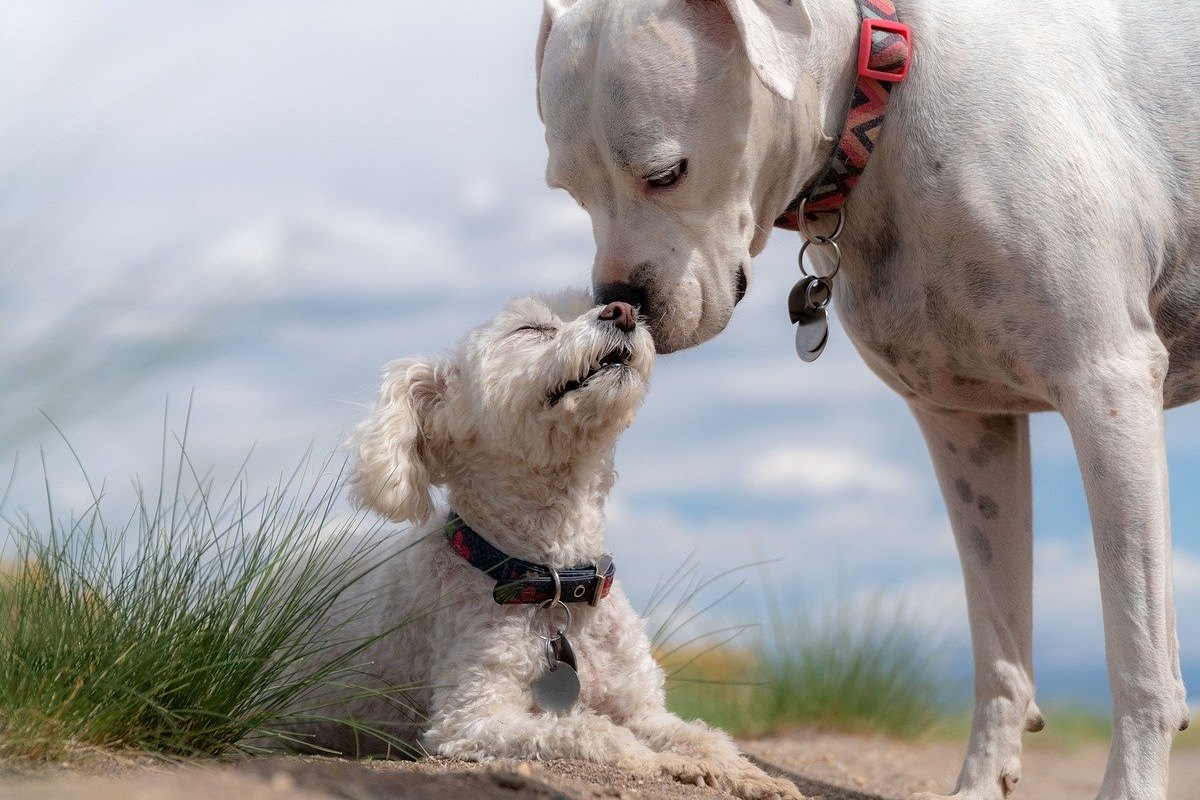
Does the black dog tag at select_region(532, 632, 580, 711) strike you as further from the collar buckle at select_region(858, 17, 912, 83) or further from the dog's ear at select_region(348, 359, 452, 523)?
the collar buckle at select_region(858, 17, 912, 83)

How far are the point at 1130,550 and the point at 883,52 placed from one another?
1762 mm

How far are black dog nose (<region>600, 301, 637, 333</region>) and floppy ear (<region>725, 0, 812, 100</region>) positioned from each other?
0.78m

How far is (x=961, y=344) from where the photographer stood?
4109 millimetres

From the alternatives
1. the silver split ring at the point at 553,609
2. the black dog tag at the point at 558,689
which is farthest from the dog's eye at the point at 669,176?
the black dog tag at the point at 558,689

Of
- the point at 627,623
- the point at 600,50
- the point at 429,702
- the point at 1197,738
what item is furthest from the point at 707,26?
the point at 1197,738

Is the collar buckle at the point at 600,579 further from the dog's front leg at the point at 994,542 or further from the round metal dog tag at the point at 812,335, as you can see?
the dog's front leg at the point at 994,542

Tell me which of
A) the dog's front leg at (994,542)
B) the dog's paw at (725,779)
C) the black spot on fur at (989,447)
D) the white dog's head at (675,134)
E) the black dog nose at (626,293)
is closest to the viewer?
the dog's paw at (725,779)

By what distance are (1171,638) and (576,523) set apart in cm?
199

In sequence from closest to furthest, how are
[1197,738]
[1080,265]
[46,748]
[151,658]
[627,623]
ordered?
[46,748]
[151,658]
[1080,265]
[627,623]
[1197,738]

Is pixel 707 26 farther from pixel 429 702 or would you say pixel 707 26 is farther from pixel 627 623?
pixel 429 702

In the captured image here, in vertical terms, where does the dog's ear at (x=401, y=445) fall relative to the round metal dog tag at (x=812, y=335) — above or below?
below

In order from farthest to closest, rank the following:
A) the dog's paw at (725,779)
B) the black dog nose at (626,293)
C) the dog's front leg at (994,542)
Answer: the dog's front leg at (994,542), the black dog nose at (626,293), the dog's paw at (725,779)

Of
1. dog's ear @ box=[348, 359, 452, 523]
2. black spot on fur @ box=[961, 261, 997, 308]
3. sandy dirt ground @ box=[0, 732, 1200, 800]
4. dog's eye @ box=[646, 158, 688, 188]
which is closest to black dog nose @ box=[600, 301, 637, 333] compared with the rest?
dog's eye @ box=[646, 158, 688, 188]

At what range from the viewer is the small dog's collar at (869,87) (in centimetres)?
405
